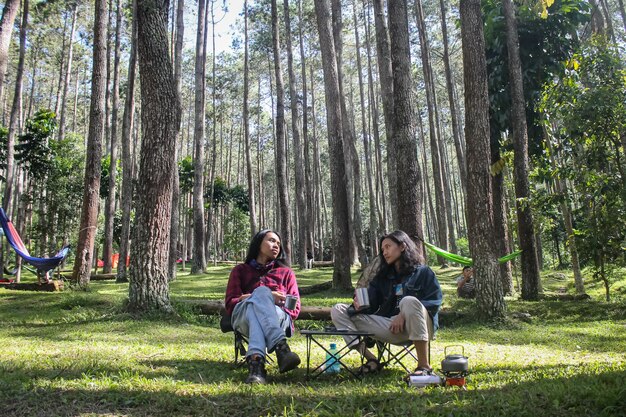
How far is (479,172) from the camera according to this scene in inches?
283

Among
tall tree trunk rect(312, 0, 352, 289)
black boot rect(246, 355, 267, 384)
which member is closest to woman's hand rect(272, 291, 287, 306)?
black boot rect(246, 355, 267, 384)

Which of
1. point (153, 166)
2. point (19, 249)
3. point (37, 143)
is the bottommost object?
point (19, 249)

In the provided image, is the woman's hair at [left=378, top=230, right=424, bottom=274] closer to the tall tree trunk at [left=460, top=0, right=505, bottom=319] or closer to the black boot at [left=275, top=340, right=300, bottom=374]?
the black boot at [left=275, top=340, right=300, bottom=374]

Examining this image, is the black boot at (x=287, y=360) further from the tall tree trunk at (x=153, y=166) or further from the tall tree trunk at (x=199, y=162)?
the tall tree trunk at (x=199, y=162)

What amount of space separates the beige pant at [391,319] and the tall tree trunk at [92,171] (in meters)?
8.11

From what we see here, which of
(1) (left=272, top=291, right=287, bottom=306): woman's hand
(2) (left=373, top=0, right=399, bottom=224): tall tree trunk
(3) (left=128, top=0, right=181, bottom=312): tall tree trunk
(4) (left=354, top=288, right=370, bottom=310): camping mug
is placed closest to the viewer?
(4) (left=354, top=288, right=370, bottom=310): camping mug

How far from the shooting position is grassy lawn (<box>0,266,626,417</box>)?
2.93 meters

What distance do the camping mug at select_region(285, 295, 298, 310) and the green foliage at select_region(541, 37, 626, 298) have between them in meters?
6.63

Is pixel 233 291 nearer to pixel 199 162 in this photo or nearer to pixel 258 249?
pixel 258 249

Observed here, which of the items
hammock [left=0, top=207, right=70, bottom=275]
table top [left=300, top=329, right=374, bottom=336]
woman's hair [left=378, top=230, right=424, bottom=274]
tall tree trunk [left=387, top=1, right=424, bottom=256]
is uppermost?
tall tree trunk [left=387, top=1, right=424, bottom=256]

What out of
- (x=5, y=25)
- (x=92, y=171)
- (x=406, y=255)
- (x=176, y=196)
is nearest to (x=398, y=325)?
(x=406, y=255)

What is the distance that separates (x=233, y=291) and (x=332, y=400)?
4.99ft

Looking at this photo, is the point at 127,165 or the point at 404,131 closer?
the point at 404,131

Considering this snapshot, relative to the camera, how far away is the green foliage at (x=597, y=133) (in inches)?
332
